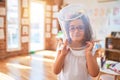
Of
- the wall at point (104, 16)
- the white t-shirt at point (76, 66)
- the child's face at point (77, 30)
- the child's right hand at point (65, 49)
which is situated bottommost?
the white t-shirt at point (76, 66)

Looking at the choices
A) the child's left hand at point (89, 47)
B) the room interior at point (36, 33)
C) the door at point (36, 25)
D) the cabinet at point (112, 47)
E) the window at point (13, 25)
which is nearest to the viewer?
the child's left hand at point (89, 47)

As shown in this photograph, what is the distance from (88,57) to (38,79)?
8.78ft

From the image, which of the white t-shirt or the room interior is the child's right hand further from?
the room interior

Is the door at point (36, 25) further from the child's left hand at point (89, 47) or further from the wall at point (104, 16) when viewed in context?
the child's left hand at point (89, 47)

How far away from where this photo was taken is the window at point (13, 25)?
569 cm

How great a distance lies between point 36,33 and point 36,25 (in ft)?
1.01

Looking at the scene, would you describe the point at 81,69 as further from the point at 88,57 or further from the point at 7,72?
the point at 7,72

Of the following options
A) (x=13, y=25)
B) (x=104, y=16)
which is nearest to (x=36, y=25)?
(x=13, y=25)

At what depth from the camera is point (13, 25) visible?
19.0ft

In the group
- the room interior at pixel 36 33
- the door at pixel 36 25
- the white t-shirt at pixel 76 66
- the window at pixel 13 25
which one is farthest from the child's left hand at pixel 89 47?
the door at pixel 36 25

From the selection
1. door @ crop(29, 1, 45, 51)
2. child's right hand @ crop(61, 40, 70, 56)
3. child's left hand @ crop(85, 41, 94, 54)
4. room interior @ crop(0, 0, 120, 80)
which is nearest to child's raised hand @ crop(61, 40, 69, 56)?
child's right hand @ crop(61, 40, 70, 56)

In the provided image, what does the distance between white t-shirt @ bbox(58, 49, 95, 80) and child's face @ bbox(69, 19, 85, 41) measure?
0.08m

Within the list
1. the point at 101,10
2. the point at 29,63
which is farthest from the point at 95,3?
the point at 29,63

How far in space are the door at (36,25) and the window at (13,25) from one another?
63 cm
